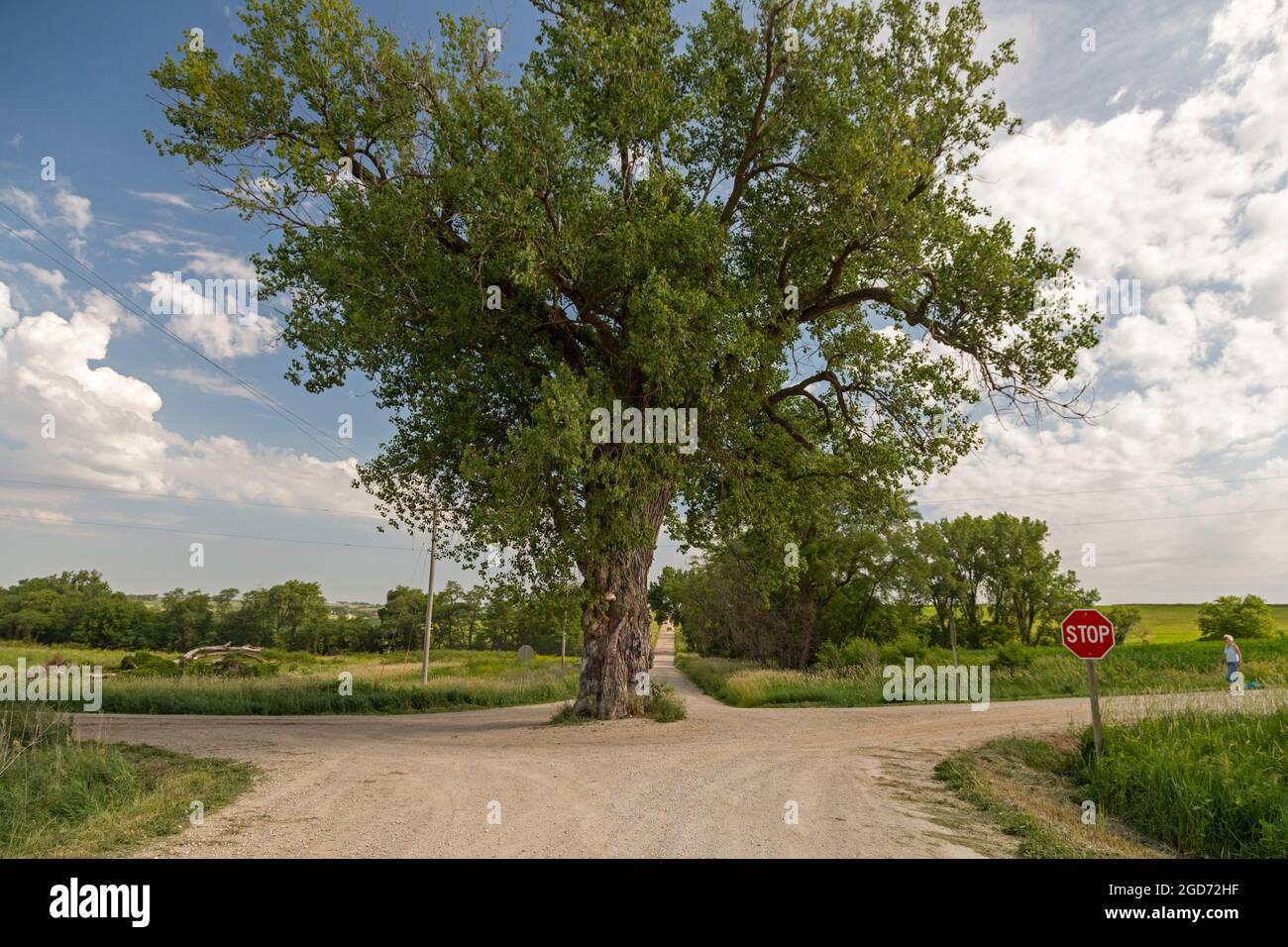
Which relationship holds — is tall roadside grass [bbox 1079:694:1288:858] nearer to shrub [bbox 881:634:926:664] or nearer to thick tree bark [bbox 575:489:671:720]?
thick tree bark [bbox 575:489:671:720]

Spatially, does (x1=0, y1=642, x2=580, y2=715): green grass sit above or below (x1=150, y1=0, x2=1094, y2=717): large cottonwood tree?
below

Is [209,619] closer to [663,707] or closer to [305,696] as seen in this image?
[305,696]

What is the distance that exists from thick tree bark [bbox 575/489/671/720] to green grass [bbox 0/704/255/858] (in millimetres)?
8348

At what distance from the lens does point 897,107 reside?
16266mm

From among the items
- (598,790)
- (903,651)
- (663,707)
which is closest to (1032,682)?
(903,651)

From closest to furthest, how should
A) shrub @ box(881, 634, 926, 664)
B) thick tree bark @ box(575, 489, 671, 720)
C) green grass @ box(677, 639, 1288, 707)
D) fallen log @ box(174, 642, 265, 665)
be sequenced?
thick tree bark @ box(575, 489, 671, 720) < green grass @ box(677, 639, 1288, 707) < shrub @ box(881, 634, 926, 664) < fallen log @ box(174, 642, 265, 665)

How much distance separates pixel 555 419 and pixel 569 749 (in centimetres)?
615

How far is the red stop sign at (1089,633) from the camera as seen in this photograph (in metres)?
10.8

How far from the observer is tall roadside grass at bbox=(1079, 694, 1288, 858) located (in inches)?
336

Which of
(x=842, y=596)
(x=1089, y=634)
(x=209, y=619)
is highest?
(x=1089, y=634)

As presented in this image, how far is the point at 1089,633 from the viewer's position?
10898 mm

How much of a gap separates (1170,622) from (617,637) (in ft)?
284

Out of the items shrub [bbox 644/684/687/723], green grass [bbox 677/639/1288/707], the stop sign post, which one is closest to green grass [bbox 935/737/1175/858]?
the stop sign post
